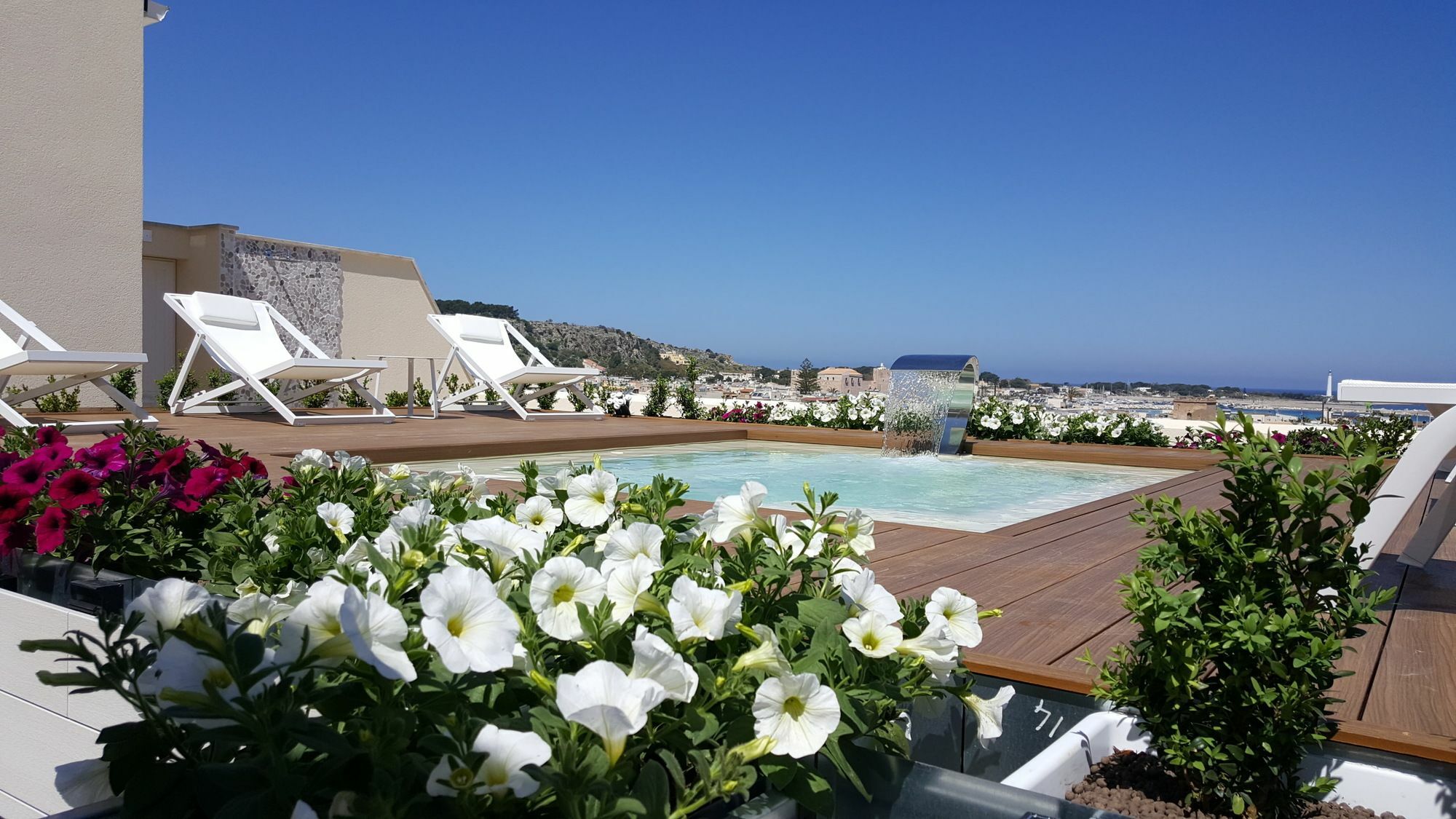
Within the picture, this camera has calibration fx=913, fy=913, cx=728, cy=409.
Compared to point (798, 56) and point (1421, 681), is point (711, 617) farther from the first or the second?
point (798, 56)

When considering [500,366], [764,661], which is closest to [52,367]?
[500,366]

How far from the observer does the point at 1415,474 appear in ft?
7.54

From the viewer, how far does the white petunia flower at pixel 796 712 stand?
2.65 feet

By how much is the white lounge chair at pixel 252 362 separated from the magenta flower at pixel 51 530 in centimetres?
568

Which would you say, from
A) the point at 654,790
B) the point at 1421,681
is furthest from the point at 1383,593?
the point at 654,790

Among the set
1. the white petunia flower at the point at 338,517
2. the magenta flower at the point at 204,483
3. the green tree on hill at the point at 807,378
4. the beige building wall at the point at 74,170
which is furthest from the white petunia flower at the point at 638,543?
the beige building wall at the point at 74,170

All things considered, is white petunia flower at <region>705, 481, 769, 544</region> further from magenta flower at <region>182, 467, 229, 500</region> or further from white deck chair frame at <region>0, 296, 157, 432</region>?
white deck chair frame at <region>0, 296, 157, 432</region>

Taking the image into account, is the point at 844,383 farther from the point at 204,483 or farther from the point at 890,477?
the point at 204,483

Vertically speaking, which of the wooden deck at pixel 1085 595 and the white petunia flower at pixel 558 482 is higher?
the white petunia flower at pixel 558 482

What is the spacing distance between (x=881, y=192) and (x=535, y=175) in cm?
1587

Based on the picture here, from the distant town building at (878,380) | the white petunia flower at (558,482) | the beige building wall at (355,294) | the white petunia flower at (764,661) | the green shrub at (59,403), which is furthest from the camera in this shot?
the beige building wall at (355,294)

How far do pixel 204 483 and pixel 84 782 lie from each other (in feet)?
4.66

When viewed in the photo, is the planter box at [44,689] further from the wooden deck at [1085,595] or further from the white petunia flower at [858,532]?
the wooden deck at [1085,595]

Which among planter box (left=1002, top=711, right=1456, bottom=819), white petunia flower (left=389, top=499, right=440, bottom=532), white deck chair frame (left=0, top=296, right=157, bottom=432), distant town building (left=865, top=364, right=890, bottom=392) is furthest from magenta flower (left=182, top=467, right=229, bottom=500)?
distant town building (left=865, top=364, right=890, bottom=392)
